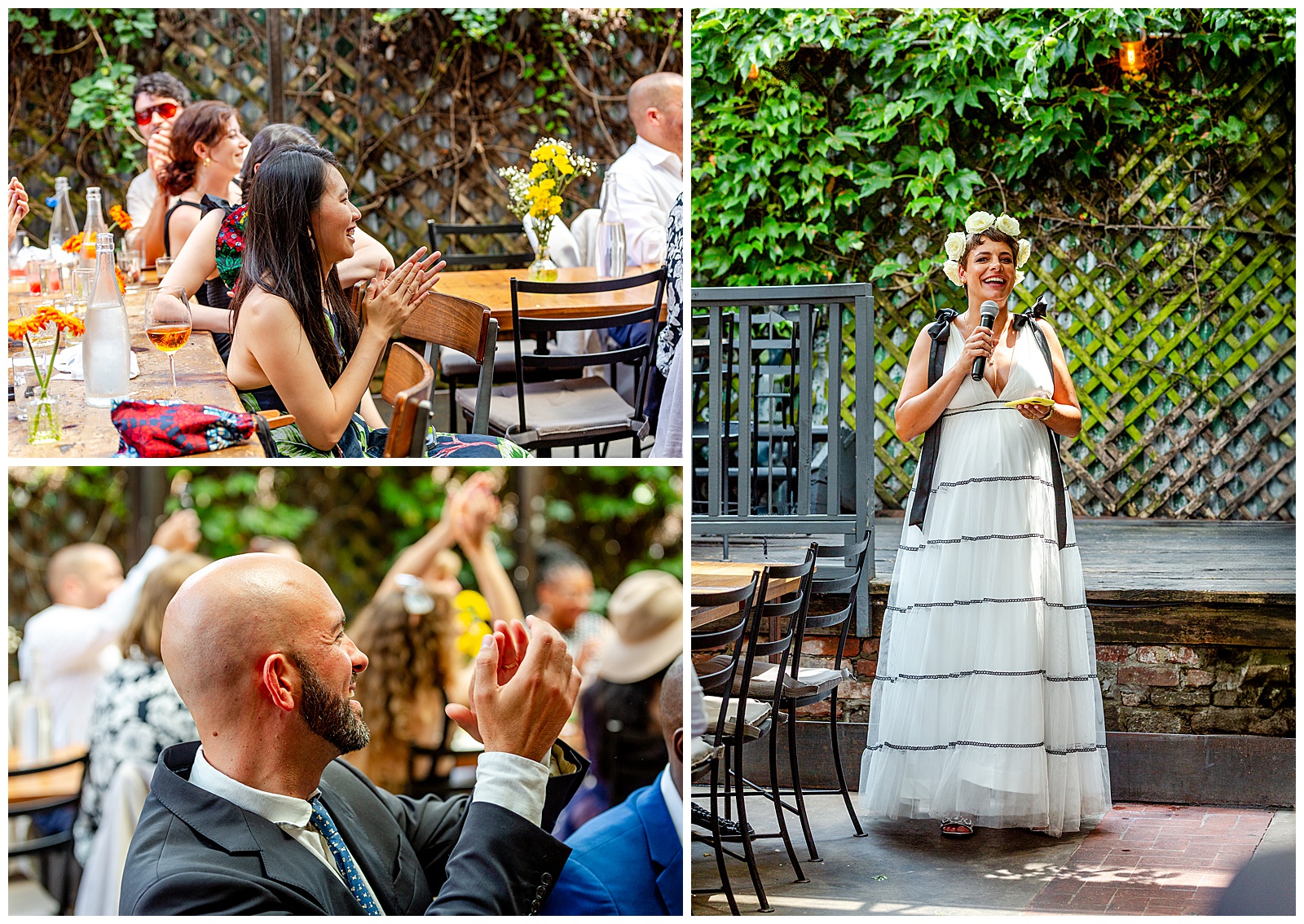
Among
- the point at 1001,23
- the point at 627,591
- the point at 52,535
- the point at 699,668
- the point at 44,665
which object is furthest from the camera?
the point at 1001,23

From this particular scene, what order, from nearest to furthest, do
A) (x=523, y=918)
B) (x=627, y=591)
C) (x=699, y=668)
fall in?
1. (x=523, y=918)
2. (x=627, y=591)
3. (x=699, y=668)

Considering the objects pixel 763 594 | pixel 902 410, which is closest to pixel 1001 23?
pixel 902 410

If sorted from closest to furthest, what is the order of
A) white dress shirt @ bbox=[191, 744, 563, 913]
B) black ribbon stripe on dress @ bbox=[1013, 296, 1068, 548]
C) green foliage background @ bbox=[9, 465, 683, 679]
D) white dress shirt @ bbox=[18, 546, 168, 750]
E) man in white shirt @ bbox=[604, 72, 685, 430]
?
1. white dress shirt @ bbox=[191, 744, 563, 913]
2. green foliage background @ bbox=[9, 465, 683, 679]
3. white dress shirt @ bbox=[18, 546, 168, 750]
4. black ribbon stripe on dress @ bbox=[1013, 296, 1068, 548]
5. man in white shirt @ bbox=[604, 72, 685, 430]

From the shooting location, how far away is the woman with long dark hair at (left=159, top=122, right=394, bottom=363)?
8.51 feet

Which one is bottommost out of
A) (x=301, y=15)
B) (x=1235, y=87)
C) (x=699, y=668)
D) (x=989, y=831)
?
(x=989, y=831)

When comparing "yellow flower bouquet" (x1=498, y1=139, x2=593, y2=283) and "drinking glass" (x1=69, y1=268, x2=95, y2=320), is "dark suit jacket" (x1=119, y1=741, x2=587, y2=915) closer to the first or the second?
"drinking glass" (x1=69, y1=268, x2=95, y2=320)

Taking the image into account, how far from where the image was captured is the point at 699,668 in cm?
277

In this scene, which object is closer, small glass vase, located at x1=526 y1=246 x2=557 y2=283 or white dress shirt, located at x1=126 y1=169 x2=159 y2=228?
small glass vase, located at x1=526 y1=246 x2=557 y2=283

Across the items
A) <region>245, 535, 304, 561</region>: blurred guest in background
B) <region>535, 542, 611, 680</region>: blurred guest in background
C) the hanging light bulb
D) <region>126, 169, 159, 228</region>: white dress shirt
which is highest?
the hanging light bulb

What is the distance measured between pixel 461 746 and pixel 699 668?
782 mm

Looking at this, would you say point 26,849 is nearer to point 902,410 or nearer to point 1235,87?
point 902,410

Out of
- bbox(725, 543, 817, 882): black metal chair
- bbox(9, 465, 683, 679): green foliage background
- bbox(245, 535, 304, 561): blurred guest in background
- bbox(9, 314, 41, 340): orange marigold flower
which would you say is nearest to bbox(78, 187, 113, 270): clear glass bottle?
bbox(9, 314, 41, 340): orange marigold flower

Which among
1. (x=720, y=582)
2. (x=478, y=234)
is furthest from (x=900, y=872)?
(x=478, y=234)

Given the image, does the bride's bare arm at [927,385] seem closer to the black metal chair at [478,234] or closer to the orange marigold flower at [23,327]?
the orange marigold flower at [23,327]
